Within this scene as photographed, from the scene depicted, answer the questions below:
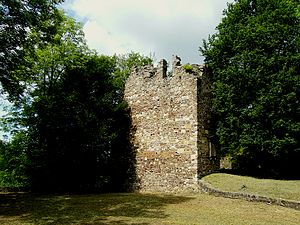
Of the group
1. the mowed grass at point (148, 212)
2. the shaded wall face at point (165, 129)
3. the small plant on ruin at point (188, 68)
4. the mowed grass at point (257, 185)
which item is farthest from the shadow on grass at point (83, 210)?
the small plant on ruin at point (188, 68)

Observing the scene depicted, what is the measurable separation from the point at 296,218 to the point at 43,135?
48.2 feet

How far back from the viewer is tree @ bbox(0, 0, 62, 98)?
46.6ft

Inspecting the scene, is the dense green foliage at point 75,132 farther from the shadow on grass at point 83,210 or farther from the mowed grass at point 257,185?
the mowed grass at point 257,185

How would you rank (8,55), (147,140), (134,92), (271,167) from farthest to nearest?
1. (134,92)
2. (147,140)
3. (271,167)
4. (8,55)

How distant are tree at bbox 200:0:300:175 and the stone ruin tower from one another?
45.4 inches

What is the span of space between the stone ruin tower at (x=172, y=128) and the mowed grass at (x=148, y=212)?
2.69m

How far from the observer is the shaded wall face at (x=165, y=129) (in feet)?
61.9

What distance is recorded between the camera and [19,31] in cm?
1466

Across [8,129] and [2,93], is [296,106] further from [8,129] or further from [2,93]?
[8,129]

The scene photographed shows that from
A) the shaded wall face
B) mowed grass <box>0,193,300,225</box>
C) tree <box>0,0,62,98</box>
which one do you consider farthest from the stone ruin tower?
tree <box>0,0,62,98</box>

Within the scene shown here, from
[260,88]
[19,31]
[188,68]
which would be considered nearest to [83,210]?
[19,31]

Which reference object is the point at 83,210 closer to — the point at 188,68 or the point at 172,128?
the point at 172,128

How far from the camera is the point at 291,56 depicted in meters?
18.5

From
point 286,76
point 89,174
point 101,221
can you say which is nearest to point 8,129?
point 89,174
